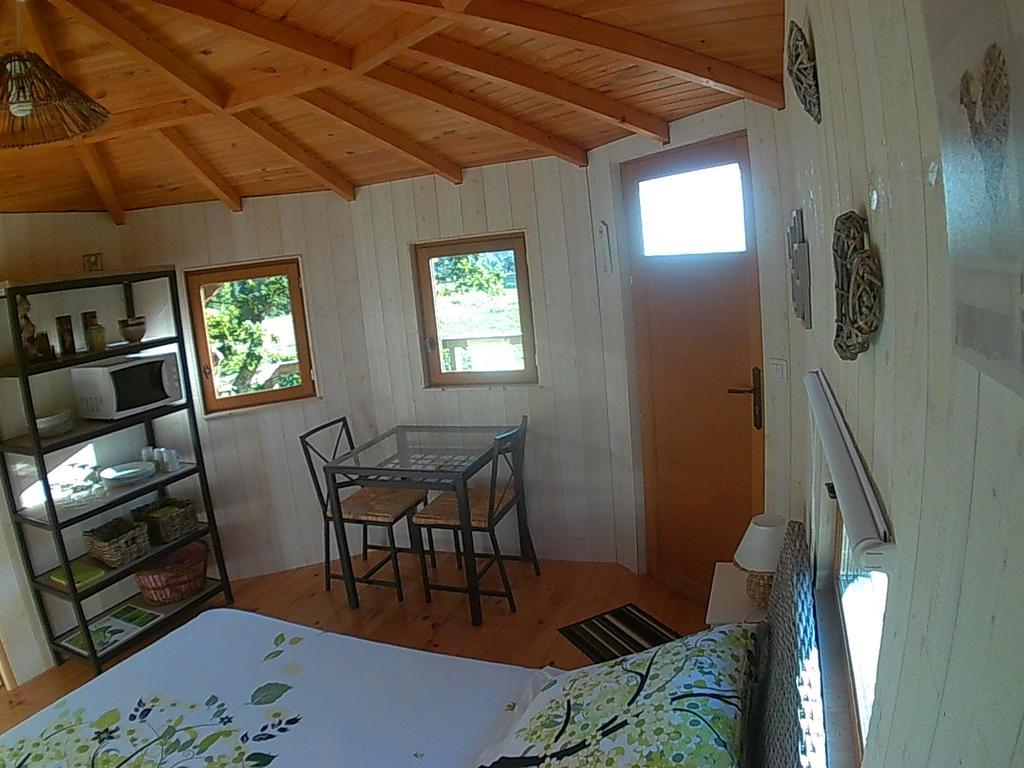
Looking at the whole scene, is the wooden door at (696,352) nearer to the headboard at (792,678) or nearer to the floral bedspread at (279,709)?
the headboard at (792,678)

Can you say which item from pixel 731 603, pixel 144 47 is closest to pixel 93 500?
pixel 144 47

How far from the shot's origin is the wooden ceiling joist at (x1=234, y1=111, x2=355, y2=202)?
3477 millimetres

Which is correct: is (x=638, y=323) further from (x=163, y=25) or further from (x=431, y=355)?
(x=163, y=25)

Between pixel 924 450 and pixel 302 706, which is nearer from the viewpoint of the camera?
pixel 924 450

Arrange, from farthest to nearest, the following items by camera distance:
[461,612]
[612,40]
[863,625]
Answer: [461,612] → [612,40] → [863,625]

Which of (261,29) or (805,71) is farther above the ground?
(261,29)

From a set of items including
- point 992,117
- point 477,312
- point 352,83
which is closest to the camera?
point 992,117

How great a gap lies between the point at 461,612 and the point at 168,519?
5.41 ft

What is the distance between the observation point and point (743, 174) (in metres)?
3.03

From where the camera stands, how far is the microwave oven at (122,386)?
3.79 metres

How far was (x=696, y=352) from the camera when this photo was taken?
3441 millimetres

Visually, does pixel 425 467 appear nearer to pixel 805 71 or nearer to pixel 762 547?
pixel 762 547

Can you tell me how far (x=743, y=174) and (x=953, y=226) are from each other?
2670 millimetres

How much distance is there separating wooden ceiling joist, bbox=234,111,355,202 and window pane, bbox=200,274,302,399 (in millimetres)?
665
